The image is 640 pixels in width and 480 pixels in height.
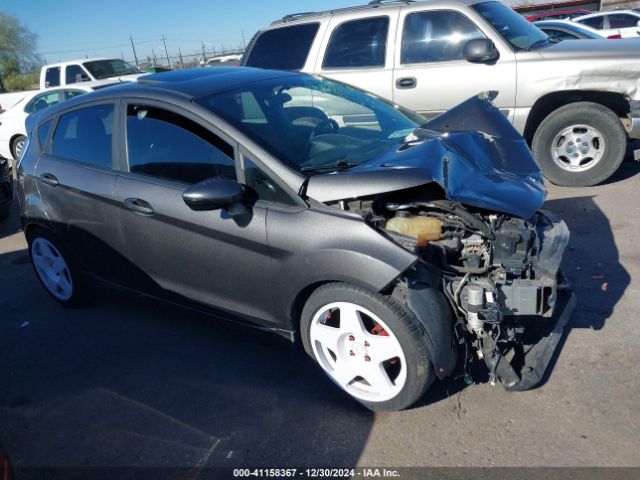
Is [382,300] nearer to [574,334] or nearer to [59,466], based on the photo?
[574,334]

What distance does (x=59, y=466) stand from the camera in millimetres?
2789

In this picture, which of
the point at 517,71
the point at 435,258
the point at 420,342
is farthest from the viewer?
the point at 517,71

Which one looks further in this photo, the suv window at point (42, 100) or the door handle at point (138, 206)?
the suv window at point (42, 100)

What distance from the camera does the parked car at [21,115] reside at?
10.8 m

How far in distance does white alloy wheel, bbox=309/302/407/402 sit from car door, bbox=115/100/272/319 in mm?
391

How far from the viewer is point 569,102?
5.73 m

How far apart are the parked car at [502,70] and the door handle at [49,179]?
3519 millimetres

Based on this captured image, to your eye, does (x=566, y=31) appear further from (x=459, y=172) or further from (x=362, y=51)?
(x=459, y=172)

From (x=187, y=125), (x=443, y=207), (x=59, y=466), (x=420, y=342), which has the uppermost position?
(x=187, y=125)

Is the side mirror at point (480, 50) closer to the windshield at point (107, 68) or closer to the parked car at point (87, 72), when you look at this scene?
the parked car at point (87, 72)

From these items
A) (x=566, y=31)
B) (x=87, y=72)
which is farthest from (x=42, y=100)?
(x=566, y=31)

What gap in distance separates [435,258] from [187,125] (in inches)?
65.6

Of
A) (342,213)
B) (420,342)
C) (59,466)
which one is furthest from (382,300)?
(59,466)

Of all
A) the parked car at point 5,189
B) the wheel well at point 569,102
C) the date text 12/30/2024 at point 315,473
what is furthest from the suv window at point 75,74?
the date text 12/30/2024 at point 315,473
